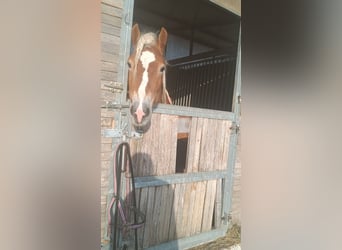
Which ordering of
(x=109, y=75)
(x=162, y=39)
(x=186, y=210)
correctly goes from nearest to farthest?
(x=109, y=75) < (x=162, y=39) < (x=186, y=210)

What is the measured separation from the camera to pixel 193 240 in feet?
3.49

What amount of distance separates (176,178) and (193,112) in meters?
0.21

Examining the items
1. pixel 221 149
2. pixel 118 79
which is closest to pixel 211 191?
pixel 221 149

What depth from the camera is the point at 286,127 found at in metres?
1.01

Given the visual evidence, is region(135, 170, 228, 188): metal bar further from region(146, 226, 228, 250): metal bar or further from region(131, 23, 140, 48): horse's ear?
region(131, 23, 140, 48): horse's ear

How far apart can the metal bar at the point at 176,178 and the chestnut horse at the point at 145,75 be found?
0.15 meters

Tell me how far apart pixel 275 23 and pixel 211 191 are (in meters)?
0.57

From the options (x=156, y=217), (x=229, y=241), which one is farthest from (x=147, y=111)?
(x=229, y=241)

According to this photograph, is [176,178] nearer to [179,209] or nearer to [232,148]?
[179,209]

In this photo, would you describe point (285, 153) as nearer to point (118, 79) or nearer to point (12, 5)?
point (118, 79)

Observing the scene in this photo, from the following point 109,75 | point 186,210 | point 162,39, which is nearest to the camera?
point 109,75

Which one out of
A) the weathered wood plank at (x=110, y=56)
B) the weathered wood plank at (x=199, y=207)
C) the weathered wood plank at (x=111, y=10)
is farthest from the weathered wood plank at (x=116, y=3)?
the weathered wood plank at (x=199, y=207)

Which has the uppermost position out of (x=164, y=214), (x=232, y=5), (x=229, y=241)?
(x=232, y=5)

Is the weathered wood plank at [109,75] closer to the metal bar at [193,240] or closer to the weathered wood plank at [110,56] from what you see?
the weathered wood plank at [110,56]
